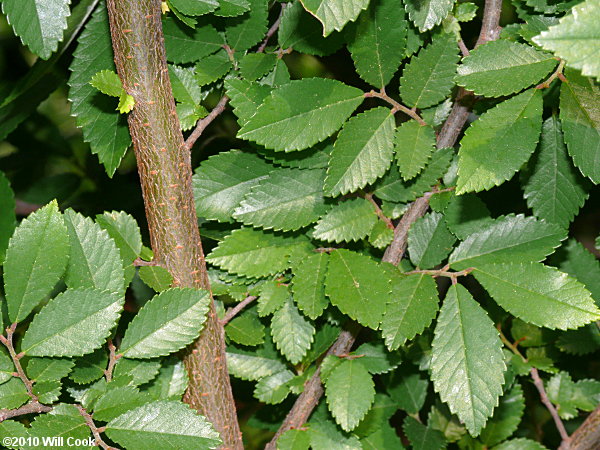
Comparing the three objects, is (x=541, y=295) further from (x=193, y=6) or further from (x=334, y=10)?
(x=193, y=6)

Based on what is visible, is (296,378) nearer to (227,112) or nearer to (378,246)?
(378,246)

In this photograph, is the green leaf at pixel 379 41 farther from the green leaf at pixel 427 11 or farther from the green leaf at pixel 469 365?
the green leaf at pixel 469 365

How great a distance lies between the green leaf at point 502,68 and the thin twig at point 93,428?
1.67ft

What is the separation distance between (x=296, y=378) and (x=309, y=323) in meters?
0.09

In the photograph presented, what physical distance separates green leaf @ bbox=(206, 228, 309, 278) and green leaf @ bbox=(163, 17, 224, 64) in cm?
22

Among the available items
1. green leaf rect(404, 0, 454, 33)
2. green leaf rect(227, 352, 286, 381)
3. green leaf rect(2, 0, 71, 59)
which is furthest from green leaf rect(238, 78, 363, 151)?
green leaf rect(227, 352, 286, 381)

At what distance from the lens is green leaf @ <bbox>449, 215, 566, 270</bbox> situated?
0.72m

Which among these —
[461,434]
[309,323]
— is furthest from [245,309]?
[461,434]

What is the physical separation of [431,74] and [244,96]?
0.21m

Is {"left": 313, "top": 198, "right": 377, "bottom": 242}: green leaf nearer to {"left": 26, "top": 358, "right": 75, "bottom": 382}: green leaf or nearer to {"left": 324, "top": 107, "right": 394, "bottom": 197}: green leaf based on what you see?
Result: {"left": 324, "top": 107, "right": 394, "bottom": 197}: green leaf

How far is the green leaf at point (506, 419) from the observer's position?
0.93 metres

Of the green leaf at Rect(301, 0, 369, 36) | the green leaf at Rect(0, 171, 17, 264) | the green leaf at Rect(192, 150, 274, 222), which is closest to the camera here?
the green leaf at Rect(301, 0, 369, 36)

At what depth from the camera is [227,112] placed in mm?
1157

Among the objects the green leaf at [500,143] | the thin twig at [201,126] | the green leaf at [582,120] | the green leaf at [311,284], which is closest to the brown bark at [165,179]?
the thin twig at [201,126]
